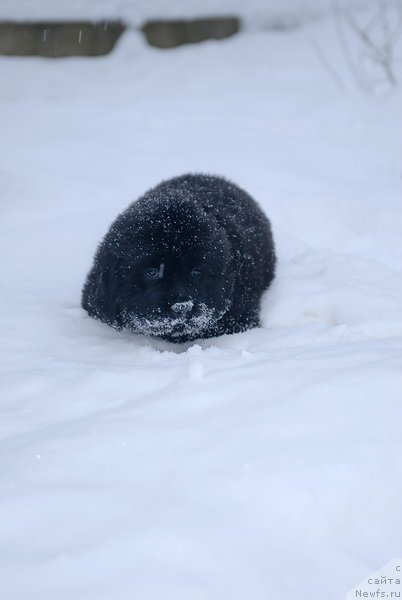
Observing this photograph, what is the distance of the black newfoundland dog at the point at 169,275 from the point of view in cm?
308

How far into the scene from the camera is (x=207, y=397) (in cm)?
225

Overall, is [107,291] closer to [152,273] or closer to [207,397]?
[152,273]

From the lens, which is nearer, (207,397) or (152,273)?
(207,397)

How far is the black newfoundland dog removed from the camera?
121 inches

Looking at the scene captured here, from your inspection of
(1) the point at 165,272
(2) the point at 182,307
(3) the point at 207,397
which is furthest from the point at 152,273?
(3) the point at 207,397

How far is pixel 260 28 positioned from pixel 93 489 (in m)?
7.05

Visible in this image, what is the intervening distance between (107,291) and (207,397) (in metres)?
1.14

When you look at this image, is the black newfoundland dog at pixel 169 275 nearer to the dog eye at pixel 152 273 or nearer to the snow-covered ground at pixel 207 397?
the dog eye at pixel 152 273

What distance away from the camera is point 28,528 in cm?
165

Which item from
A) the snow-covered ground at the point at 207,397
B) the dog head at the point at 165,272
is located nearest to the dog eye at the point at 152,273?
the dog head at the point at 165,272

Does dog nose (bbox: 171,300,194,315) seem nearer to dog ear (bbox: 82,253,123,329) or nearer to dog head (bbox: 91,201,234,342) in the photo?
dog head (bbox: 91,201,234,342)

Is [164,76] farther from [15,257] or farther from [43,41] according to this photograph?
[15,257]

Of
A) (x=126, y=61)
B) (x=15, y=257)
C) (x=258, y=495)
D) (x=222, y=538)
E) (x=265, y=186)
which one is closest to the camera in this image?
(x=222, y=538)

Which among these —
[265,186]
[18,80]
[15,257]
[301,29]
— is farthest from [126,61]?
[15,257]
